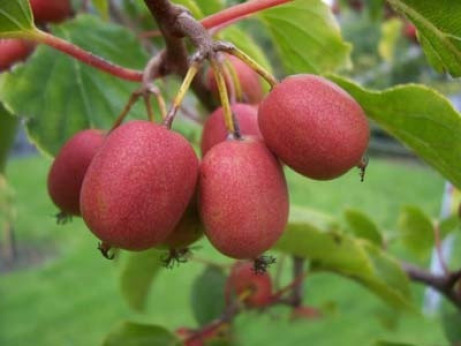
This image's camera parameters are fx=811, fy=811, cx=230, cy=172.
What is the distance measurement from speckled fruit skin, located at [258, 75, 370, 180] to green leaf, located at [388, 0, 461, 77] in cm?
14

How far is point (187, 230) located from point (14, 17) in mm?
333

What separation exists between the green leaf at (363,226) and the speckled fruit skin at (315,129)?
1.08 m

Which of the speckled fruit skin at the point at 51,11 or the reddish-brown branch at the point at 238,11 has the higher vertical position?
the reddish-brown branch at the point at 238,11

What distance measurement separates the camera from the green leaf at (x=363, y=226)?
6.16 feet

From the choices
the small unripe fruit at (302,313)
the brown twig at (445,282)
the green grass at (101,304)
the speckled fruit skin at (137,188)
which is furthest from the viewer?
the green grass at (101,304)

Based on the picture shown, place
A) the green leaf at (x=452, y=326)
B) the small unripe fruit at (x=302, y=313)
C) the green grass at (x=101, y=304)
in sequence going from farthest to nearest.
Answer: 1. the green grass at (x=101, y=304)
2. the small unripe fruit at (x=302, y=313)
3. the green leaf at (x=452, y=326)

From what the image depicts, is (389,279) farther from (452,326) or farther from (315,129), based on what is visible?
(315,129)

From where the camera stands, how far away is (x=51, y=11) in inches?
56.7

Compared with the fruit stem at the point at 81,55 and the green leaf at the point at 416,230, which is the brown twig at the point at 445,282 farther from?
the fruit stem at the point at 81,55

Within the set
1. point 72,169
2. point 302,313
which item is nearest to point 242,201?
point 72,169

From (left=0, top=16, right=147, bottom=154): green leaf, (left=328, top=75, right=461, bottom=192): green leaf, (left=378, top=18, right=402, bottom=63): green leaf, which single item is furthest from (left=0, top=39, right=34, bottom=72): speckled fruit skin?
(left=378, top=18, right=402, bottom=63): green leaf

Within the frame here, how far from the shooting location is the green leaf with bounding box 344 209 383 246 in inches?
74.0

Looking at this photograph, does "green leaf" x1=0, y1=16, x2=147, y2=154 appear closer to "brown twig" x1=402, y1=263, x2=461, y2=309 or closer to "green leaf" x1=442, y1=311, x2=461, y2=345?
"brown twig" x1=402, y1=263, x2=461, y2=309

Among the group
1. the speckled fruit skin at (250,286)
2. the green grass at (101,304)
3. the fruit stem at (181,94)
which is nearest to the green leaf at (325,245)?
the speckled fruit skin at (250,286)
